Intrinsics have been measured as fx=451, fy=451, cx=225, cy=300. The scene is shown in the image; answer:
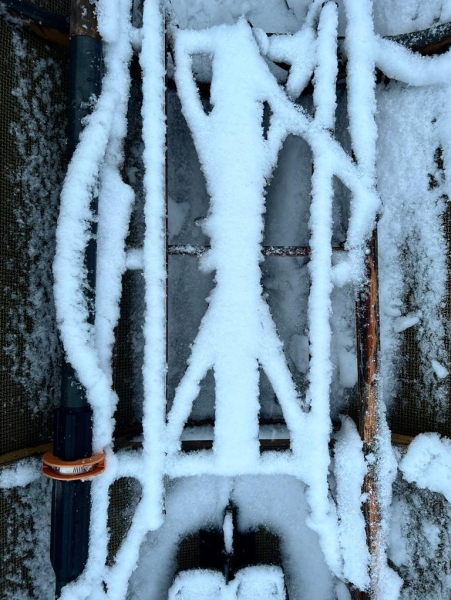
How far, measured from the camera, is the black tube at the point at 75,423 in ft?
3.50

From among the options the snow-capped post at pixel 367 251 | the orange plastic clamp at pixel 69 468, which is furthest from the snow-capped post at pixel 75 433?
the snow-capped post at pixel 367 251

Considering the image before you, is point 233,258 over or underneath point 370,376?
over

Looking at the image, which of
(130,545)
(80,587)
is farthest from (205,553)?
(80,587)

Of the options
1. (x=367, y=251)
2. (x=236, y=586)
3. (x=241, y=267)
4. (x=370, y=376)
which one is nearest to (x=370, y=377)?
(x=370, y=376)

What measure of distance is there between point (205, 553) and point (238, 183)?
114 cm

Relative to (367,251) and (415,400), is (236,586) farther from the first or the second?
(367,251)

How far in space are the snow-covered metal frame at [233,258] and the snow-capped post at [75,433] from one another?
0.03 metres

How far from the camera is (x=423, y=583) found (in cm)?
133

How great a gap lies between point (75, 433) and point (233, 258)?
571mm

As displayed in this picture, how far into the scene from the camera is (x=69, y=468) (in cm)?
104

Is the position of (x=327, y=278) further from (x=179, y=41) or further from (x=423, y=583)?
(x=423, y=583)

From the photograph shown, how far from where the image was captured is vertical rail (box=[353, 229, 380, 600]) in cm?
121

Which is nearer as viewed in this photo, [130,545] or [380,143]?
[130,545]

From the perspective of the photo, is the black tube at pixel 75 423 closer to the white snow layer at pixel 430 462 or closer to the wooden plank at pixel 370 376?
the wooden plank at pixel 370 376
